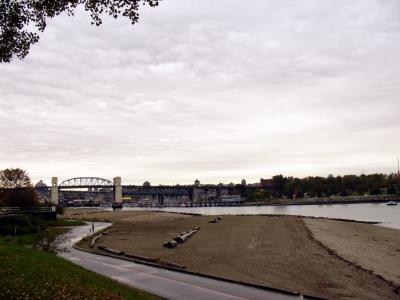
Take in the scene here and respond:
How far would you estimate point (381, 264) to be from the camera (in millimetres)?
34344

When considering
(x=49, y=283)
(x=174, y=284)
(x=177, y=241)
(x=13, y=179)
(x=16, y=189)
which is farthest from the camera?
(x=13, y=179)

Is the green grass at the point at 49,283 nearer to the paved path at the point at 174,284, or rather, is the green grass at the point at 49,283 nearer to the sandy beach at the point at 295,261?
the paved path at the point at 174,284

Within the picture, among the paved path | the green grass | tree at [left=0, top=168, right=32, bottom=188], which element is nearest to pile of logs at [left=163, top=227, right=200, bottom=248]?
the paved path

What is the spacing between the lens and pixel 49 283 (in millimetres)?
18031

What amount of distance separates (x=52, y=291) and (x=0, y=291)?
199cm

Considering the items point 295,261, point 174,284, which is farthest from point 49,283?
point 295,261

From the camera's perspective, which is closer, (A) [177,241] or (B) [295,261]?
(B) [295,261]

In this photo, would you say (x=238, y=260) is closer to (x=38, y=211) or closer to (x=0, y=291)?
(x=0, y=291)

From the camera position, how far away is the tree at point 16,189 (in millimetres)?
106438

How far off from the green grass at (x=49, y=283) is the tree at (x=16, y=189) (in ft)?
289

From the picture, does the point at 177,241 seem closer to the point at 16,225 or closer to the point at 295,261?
the point at 295,261

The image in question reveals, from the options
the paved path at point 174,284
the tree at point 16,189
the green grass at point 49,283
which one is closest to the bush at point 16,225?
the paved path at point 174,284

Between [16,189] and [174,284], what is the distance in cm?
9887

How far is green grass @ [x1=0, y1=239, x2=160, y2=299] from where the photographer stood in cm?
1612
